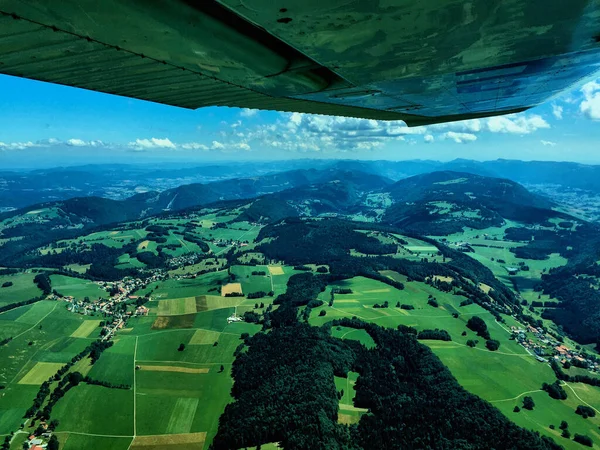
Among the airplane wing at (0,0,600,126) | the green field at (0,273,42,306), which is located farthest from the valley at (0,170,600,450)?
the airplane wing at (0,0,600,126)

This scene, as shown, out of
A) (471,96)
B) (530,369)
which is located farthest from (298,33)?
(530,369)

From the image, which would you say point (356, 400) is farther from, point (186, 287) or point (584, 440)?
point (186, 287)

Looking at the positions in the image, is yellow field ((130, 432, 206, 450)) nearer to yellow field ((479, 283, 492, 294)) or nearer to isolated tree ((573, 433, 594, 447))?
isolated tree ((573, 433, 594, 447))

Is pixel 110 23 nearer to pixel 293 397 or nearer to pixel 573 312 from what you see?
pixel 293 397

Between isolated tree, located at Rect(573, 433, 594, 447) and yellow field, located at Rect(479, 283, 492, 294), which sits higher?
isolated tree, located at Rect(573, 433, 594, 447)

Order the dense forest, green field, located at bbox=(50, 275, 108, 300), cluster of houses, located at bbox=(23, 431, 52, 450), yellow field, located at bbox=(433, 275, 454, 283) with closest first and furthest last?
cluster of houses, located at bbox=(23, 431, 52, 450), the dense forest, green field, located at bbox=(50, 275, 108, 300), yellow field, located at bbox=(433, 275, 454, 283)

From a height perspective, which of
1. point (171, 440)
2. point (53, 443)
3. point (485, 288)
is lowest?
point (485, 288)

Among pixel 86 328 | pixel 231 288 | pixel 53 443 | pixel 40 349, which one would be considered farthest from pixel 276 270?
pixel 53 443
